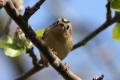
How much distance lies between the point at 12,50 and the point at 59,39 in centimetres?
83

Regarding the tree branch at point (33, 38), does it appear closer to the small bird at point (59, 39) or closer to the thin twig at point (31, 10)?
the thin twig at point (31, 10)

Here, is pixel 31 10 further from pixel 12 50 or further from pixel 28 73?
pixel 28 73

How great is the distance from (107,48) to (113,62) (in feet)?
1.28

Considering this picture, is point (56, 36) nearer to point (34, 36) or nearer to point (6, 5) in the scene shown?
point (34, 36)

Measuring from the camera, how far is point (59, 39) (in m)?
3.51

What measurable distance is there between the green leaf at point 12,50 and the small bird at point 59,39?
41 cm

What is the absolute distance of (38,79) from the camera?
6.09 meters

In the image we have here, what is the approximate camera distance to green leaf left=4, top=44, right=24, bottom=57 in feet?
9.11

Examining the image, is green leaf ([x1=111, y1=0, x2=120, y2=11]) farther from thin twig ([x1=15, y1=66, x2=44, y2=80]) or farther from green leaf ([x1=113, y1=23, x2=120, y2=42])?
thin twig ([x1=15, y1=66, x2=44, y2=80])

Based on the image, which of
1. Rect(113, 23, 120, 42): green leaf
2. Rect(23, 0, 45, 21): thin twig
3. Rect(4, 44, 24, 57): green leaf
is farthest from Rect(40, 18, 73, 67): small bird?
Rect(23, 0, 45, 21): thin twig

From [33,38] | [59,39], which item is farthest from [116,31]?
[59,39]

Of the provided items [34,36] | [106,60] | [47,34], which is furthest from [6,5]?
[106,60]

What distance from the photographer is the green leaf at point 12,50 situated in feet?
9.11

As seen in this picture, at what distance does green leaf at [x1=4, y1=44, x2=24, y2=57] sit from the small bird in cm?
41
